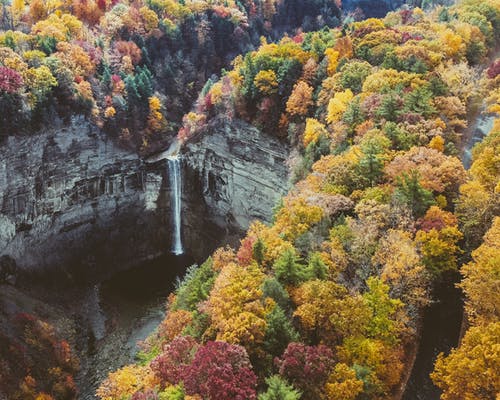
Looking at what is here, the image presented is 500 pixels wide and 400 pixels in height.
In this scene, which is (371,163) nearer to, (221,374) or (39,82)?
(221,374)

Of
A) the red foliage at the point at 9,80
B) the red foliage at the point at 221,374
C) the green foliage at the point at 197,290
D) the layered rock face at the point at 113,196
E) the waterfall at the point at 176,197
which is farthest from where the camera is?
the waterfall at the point at 176,197

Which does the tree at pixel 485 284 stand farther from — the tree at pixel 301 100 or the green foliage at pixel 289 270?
the tree at pixel 301 100

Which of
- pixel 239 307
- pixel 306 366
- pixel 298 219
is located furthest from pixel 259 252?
pixel 306 366

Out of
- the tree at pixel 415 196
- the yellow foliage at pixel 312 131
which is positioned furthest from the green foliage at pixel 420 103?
the tree at pixel 415 196

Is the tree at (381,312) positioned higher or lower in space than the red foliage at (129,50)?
lower

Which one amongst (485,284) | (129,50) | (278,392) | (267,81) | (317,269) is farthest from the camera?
(129,50)

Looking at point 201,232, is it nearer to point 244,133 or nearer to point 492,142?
point 244,133
